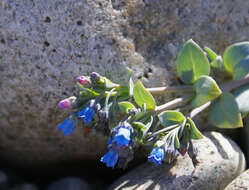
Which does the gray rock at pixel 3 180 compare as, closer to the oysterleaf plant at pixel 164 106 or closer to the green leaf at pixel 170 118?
the oysterleaf plant at pixel 164 106

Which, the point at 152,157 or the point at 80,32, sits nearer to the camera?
the point at 152,157

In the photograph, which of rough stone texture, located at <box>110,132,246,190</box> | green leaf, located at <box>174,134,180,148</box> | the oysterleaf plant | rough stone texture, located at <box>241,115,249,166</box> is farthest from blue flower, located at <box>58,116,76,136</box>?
rough stone texture, located at <box>241,115,249,166</box>

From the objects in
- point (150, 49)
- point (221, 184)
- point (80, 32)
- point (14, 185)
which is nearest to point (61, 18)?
point (80, 32)

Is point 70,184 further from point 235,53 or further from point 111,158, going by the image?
point 235,53

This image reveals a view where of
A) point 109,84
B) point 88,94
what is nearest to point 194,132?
point 109,84

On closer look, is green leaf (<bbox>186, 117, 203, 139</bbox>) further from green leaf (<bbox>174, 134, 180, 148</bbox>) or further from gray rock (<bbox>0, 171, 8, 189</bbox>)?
gray rock (<bbox>0, 171, 8, 189</bbox>)

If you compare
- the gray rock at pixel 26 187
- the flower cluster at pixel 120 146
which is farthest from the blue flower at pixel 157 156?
the gray rock at pixel 26 187

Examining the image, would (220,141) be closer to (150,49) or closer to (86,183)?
(150,49)

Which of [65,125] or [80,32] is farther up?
[80,32]
